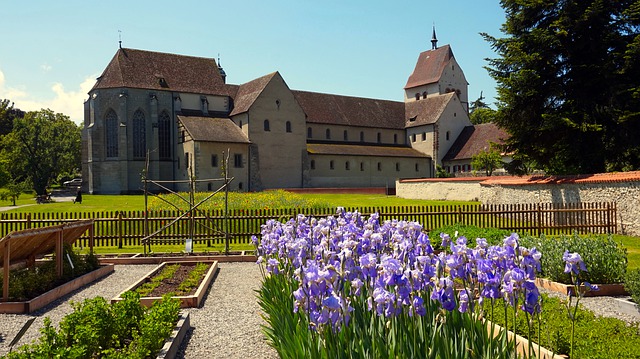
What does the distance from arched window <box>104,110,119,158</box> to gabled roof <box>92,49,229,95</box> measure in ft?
10.6

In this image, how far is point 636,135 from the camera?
25.4m

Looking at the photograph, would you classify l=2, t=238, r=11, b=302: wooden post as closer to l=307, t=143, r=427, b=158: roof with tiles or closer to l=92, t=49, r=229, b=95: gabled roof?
l=92, t=49, r=229, b=95: gabled roof

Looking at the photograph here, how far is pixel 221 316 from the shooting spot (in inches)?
383

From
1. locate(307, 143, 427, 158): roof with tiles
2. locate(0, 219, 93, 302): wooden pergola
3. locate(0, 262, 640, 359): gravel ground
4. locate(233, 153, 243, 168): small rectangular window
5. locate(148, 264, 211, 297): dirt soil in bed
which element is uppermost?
locate(307, 143, 427, 158): roof with tiles

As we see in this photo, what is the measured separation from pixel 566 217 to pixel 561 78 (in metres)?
9.55

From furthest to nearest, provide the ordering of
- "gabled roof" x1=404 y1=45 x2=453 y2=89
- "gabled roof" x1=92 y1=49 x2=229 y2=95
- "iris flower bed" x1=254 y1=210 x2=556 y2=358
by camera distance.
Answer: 1. "gabled roof" x1=404 y1=45 x2=453 y2=89
2. "gabled roof" x1=92 y1=49 x2=229 y2=95
3. "iris flower bed" x1=254 y1=210 x2=556 y2=358

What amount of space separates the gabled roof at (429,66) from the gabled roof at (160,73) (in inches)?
1320

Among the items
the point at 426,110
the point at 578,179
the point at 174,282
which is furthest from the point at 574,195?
the point at 426,110

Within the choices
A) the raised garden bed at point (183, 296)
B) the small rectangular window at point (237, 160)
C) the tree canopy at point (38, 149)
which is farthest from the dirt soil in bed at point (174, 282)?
the tree canopy at point (38, 149)

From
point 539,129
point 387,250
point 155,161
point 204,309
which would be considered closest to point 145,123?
point 155,161

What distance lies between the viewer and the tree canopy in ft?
225

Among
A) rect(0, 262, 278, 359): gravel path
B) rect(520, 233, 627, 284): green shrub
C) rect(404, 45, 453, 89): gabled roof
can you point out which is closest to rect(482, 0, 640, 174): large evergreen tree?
rect(520, 233, 627, 284): green shrub

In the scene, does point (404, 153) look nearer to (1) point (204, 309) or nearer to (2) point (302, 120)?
(2) point (302, 120)

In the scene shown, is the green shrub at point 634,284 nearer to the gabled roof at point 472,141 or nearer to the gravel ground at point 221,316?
the gravel ground at point 221,316
